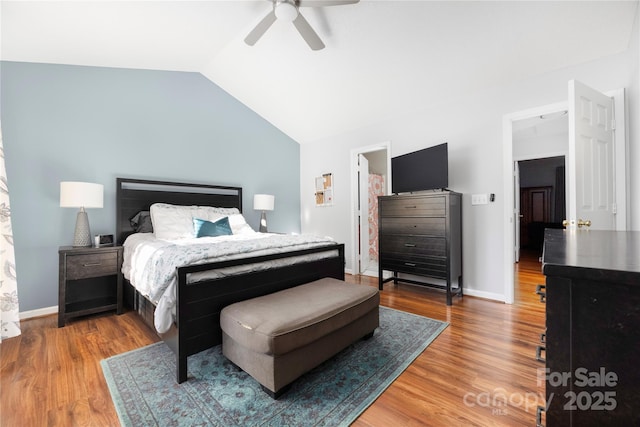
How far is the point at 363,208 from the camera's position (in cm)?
424

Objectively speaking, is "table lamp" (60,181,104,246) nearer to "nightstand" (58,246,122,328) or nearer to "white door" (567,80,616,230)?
"nightstand" (58,246,122,328)

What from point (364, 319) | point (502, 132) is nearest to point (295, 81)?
point (502, 132)

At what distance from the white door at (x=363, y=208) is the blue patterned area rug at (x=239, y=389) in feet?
7.30

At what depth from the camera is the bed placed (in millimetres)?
1589

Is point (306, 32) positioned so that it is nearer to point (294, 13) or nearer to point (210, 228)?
point (294, 13)

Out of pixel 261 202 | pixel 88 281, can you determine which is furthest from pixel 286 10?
pixel 88 281

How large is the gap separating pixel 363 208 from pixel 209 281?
294 cm

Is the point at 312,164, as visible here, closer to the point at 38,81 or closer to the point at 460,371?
the point at 38,81

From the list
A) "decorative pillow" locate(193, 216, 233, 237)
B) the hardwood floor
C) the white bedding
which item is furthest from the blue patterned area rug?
"decorative pillow" locate(193, 216, 233, 237)

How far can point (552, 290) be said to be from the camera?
1.71 ft

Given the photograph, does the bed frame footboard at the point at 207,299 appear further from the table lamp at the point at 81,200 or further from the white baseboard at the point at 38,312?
the white baseboard at the point at 38,312

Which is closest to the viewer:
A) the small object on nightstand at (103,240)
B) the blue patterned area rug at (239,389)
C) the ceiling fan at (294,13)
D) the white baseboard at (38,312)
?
the blue patterned area rug at (239,389)

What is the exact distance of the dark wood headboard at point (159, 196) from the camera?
304cm

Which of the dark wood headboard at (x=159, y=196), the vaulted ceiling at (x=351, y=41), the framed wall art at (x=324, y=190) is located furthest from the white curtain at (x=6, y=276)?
the framed wall art at (x=324, y=190)
